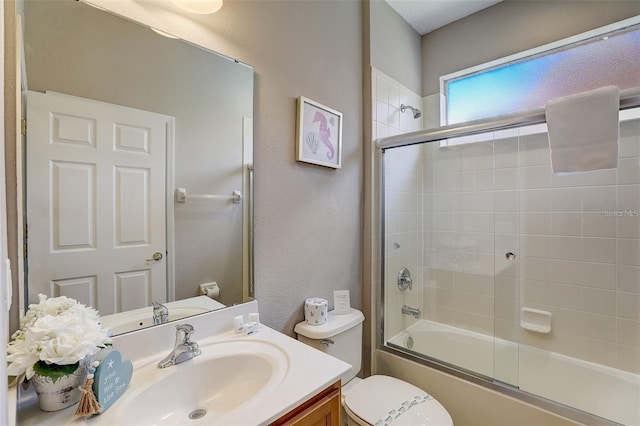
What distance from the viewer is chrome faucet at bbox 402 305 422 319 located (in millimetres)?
2098

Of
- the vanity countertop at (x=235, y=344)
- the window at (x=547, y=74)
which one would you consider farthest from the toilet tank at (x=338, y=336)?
the window at (x=547, y=74)

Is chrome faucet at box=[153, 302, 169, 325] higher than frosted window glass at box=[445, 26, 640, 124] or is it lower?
lower

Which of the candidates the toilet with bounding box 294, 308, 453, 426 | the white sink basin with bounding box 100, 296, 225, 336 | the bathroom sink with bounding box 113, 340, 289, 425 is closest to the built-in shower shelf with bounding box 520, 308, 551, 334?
the toilet with bounding box 294, 308, 453, 426

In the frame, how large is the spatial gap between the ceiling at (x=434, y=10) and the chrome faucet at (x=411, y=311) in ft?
6.86

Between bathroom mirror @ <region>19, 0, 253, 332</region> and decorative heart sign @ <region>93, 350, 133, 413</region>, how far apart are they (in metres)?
0.21

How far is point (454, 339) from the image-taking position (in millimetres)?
2014

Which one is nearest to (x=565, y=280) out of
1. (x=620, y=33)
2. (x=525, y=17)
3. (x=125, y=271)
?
(x=620, y=33)

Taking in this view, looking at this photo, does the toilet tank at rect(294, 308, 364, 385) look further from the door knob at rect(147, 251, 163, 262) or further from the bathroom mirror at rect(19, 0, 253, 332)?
the door knob at rect(147, 251, 163, 262)

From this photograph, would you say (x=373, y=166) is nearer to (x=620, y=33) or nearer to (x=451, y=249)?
(x=451, y=249)

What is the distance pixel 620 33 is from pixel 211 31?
227 centimetres

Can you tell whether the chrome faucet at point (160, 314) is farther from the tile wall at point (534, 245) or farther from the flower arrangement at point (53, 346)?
the tile wall at point (534, 245)

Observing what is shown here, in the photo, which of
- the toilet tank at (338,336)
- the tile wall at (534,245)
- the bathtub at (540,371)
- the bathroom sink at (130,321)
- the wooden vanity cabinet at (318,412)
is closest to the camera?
the wooden vanity cabinet at (318,412)

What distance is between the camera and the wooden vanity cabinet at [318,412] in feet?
2.56

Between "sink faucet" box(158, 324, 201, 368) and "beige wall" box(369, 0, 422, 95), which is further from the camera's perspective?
"beige wall" box(369, 0, 422, 95)
